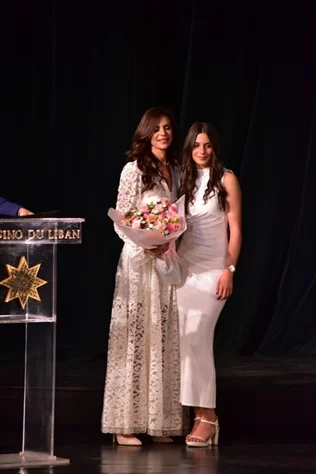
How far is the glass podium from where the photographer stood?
4914mm

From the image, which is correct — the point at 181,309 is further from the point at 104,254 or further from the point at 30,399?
the point at 104,254

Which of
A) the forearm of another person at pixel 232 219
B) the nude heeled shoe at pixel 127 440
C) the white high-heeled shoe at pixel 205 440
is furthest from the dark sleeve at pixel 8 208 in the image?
the white high-heeled shoe at pixel 205 440

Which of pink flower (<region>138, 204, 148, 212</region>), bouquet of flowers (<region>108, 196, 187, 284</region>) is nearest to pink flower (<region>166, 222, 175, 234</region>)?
bouquet of flowers (<region>108, 196, 187, 284</region>)

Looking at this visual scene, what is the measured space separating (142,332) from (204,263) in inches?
16.2

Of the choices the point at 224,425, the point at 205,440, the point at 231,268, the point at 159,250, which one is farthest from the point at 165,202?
the point at 224,425

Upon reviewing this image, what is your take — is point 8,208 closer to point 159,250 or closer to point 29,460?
point 159,250

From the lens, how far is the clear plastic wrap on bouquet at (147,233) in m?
5.20

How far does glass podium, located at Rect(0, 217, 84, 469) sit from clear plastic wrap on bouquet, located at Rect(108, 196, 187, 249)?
0.34 meters

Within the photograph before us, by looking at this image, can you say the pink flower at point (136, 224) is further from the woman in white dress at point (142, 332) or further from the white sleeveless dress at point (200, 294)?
the white sleeveless dress at point (200, 294)

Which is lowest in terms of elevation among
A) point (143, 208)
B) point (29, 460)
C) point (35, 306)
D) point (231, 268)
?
point (29, 460)

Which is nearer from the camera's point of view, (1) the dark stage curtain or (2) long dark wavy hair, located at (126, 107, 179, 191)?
(2) long dark wavy hair, located at (126, 107, 179, 191)

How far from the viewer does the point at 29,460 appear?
4.95 metres

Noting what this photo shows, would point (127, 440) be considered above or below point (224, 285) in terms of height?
below

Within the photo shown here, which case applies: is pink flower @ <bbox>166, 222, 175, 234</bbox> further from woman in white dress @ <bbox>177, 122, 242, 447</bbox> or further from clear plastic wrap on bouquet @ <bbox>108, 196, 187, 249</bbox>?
woman in white dress @ <bbox>177, 122, 242, 447</bbox>
